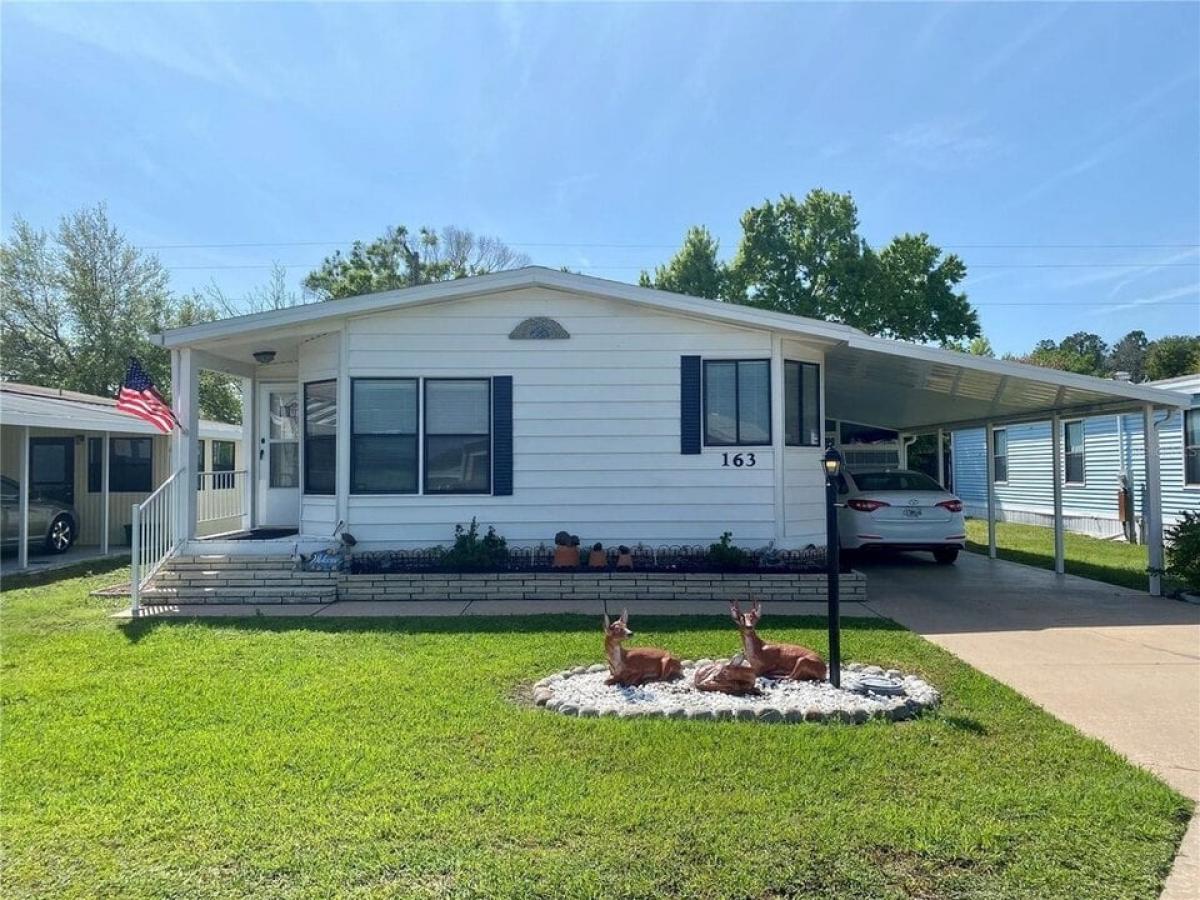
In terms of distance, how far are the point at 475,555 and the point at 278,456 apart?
4.05 metres

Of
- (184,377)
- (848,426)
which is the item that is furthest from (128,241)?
(848,426)

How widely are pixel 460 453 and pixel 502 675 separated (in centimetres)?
425

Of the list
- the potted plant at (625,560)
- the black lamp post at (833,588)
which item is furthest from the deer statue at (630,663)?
the potted plant at (625,560)

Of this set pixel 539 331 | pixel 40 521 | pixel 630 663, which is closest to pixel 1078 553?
pixel 539 331

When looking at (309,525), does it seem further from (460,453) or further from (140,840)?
(140,840)

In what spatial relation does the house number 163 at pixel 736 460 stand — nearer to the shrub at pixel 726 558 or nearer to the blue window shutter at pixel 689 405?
the blue window shutter at pixel 689 405

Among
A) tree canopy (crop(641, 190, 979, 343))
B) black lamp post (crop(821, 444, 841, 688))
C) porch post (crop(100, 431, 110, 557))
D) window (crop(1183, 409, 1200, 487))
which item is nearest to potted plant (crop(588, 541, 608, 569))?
black lamp post (crop(821, 444, 841, 688))

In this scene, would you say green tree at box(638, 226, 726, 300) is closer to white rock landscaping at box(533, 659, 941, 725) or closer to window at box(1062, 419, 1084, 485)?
window at box(1062, 419, 1084, 485)

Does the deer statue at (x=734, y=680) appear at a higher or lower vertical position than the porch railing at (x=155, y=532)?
lower

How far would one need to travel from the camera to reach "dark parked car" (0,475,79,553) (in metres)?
11.9

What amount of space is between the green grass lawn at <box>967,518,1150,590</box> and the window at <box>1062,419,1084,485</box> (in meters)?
1.32

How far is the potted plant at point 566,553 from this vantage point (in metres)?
8.59

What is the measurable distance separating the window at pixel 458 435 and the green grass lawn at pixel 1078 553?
26.5ft

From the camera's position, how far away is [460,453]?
9086 mm
